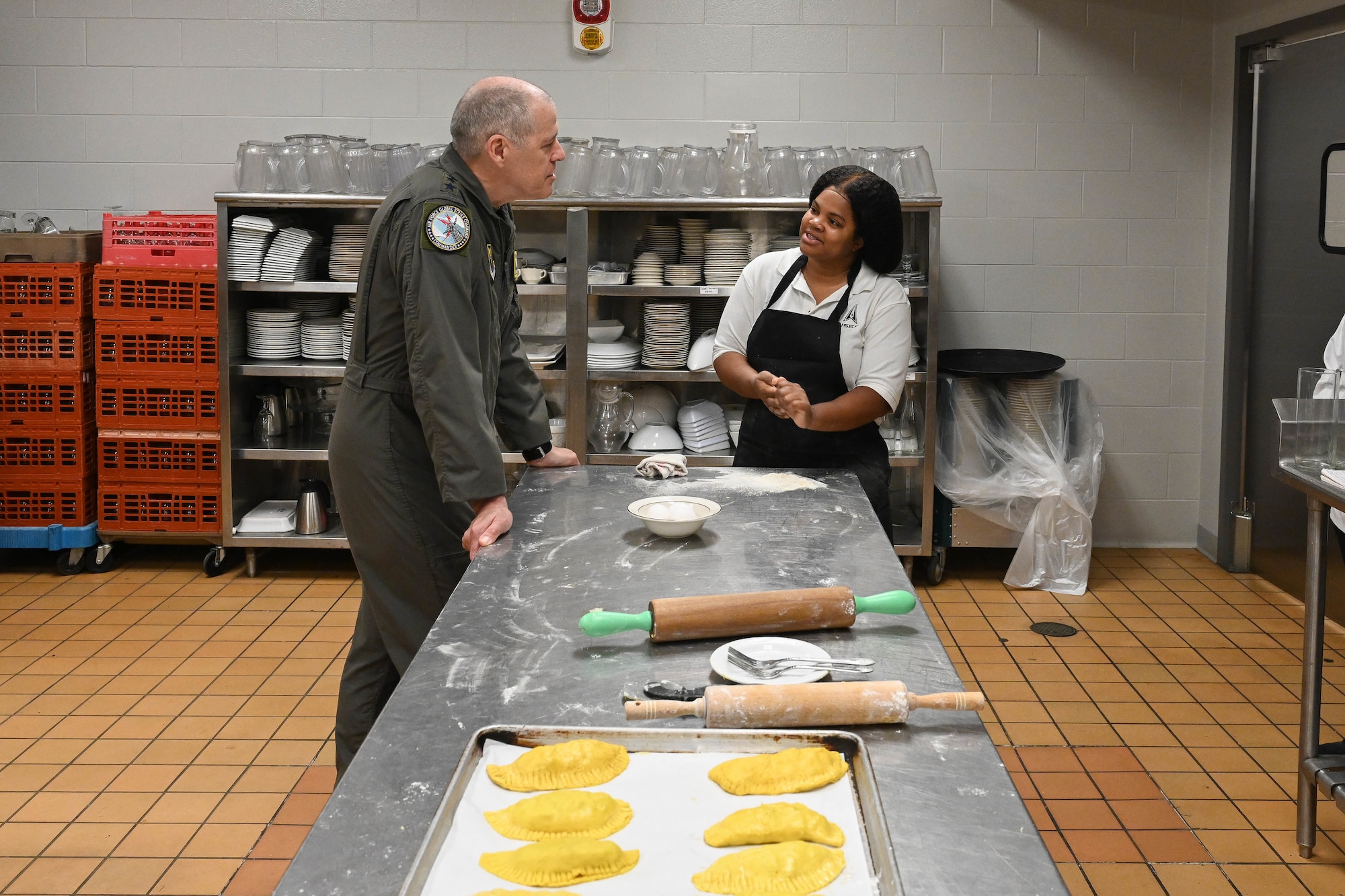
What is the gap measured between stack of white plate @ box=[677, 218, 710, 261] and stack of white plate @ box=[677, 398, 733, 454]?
2.22 feet

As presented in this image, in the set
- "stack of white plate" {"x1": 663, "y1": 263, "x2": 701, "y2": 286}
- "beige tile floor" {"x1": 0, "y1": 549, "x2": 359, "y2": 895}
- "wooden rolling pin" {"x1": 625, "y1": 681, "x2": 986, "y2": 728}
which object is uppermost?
"stack of white plate" {"x1": 663, "y1": 263, "x2": 701, "y2": 286}

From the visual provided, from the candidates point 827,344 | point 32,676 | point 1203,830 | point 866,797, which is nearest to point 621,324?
point 827,344

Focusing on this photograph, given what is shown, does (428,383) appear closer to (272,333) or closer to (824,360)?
(824,360)

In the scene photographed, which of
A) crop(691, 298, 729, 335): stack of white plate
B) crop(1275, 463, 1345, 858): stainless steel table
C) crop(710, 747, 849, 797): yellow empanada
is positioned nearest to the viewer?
crop(710, 747, 849, 797): yellow empanada

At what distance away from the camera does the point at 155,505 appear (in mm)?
5477

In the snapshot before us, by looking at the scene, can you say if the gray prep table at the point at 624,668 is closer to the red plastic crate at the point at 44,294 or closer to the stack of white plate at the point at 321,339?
the stack of white plate at the point at 321,339

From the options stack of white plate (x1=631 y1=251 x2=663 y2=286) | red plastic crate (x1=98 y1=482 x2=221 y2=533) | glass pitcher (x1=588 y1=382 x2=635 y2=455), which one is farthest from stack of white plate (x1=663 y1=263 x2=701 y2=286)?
red plastic crate (x1=98 y1=482 x2=221 y2=533)

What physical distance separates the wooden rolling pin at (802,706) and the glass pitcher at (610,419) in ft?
12.8

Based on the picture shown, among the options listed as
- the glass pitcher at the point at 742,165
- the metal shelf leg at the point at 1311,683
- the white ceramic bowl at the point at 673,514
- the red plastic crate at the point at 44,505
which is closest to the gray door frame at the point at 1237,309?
the glass pitcher at the point at 742,165

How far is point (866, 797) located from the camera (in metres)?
1.36

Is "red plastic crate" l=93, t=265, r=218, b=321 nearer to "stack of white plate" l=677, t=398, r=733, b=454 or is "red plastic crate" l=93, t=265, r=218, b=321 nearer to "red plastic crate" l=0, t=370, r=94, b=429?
"red plastic crate" l=0, t=370, r=94, b=429

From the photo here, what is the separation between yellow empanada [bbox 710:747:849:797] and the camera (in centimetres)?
141

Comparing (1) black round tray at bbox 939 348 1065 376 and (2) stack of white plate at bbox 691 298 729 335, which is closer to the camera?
(1) black round tray at bbox 939 348 1065 376

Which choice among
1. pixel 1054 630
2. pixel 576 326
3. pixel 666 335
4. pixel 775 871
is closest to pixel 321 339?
pixel 576 326
